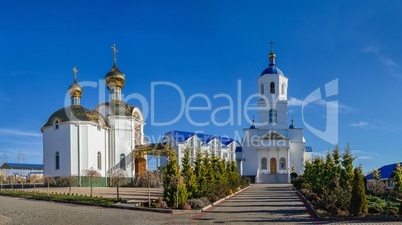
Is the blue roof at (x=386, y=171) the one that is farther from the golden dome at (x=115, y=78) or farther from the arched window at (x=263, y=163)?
the golden dome at (x=115, y=78)

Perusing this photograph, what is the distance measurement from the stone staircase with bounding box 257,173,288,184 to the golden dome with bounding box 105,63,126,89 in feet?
69.5

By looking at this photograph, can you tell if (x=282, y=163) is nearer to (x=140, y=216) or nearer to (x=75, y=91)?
(x=75, y=91)

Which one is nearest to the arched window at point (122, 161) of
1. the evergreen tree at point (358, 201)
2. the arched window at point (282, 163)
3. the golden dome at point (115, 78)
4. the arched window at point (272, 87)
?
the golden dome at point (115, 78)

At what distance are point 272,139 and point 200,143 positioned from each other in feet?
31.8

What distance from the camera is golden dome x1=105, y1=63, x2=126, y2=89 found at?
1558 inches

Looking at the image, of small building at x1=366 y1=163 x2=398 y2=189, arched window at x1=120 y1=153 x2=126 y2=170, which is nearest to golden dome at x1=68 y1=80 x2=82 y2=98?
arched window at x1=120 y1=153 x2=126 y2=170

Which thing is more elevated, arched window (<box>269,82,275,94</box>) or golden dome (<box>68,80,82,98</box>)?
arched window (<box>269,82,275,94</box>)

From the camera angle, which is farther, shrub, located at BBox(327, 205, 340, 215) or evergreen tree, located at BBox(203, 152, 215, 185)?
evergreen tree, located at BBox(203, 152, 215, 185)

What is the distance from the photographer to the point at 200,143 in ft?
180

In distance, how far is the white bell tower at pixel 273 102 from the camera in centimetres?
5588

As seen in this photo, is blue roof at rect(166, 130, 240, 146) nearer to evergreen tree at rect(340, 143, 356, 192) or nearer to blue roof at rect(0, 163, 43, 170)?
blue roof at rect(0, 163, 43, 170)

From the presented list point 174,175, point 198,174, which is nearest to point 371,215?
point 174,175

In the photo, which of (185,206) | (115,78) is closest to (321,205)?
(185,206)

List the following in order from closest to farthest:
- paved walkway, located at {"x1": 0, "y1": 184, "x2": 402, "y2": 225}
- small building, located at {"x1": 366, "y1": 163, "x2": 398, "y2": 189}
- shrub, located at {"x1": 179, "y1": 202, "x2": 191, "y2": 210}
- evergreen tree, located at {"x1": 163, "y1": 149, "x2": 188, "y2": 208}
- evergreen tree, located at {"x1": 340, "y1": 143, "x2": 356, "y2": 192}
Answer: paved walkway, located at {"x1": 0, "y1": 184, "x2": 402, "y2": 225}, shrub, located at {"x1": 179, "y1": 202, "x2": 191, "y2": 210}, evergreen tree, located at {"x1": 163, "y1": 149, "x2": 188, "y2": 208}, evergreen tree, located at {"x1": 340, "y1": 143, "x2": 356, "y2": 192}, small building, located at {"x1": 366, "y1": 163, "x2": 398, "y2": 189}
